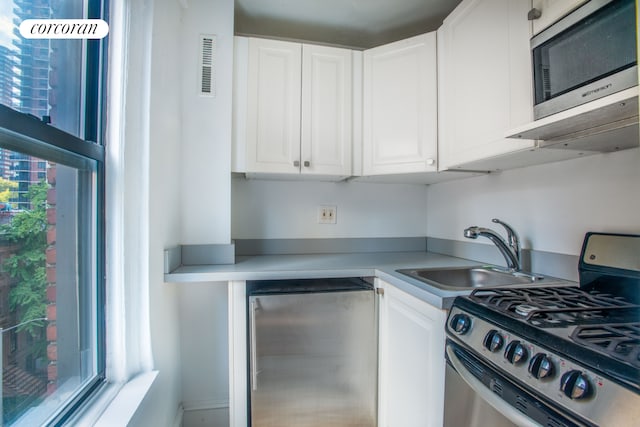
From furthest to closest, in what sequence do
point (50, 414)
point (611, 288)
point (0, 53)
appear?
point (611, 288), point (50, 414), point (0, 53)

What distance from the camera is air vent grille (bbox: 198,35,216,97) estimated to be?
1540 millimetres

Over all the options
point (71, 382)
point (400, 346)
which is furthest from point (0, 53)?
point (400, 346)

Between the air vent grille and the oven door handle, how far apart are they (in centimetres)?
157

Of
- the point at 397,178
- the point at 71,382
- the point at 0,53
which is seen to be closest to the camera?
the point at 0,53

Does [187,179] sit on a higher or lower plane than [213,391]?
higher

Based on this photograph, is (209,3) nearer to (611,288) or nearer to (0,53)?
(0,53)

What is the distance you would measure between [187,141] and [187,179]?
0.20 metres

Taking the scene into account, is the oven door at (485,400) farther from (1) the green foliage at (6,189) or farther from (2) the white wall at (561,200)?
(1) the green foliage at (6,189)

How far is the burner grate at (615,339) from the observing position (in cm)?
57

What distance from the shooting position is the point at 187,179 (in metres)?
1.54

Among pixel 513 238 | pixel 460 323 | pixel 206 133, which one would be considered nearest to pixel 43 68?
pixel 206 133

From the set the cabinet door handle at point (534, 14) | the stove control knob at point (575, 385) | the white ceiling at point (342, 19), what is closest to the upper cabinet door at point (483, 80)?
the cabinet door handle at point (534, 14)

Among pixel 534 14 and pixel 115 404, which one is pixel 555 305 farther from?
pixel 115 404

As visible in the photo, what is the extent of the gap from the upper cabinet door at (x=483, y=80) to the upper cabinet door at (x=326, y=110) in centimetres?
50
